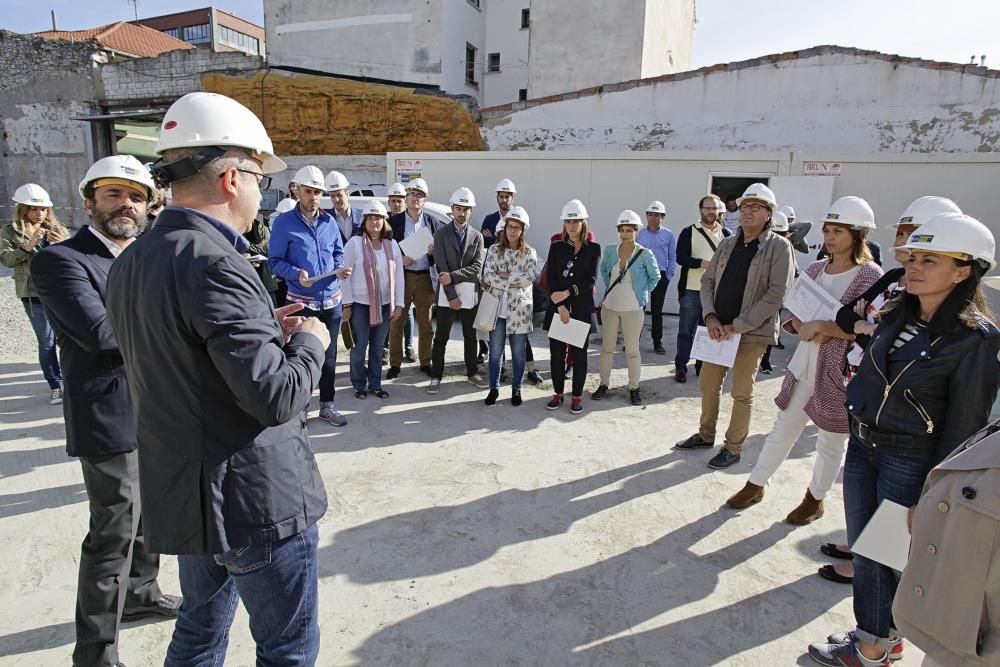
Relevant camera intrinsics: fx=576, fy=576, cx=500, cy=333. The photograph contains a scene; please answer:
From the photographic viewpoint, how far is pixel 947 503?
145cm

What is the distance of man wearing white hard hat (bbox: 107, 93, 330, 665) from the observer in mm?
1451

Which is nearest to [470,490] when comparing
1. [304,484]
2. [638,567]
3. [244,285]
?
[638,567]

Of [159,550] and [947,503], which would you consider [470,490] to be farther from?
[947,503]

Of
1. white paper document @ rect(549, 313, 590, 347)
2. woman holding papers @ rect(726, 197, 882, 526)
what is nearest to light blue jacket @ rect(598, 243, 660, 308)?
white paper document @ rect(549, 313, 590, 347)

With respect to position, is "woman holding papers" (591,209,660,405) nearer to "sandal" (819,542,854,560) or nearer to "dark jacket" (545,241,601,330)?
"dark jacket" (545,241,601,330)

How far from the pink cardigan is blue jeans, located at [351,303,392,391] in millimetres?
3937

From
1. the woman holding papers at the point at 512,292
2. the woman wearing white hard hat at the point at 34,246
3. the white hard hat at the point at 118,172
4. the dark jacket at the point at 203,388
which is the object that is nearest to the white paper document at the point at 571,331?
the woman holding papers at the point at 512,292

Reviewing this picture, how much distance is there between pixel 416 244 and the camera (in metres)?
6.49

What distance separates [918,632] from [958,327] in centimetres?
120

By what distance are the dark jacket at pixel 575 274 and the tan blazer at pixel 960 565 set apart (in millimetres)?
4270

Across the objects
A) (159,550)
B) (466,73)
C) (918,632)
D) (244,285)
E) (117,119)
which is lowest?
(918,632)

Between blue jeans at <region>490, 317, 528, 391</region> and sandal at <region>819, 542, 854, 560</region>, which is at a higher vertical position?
blue jeans at <region>490, 317, 528, 391</region>

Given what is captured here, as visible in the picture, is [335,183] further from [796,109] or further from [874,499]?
[796,109]

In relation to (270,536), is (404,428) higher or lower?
lower
